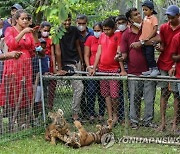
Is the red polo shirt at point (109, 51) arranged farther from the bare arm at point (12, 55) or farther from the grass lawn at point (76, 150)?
the bare arm at point (12, 55)

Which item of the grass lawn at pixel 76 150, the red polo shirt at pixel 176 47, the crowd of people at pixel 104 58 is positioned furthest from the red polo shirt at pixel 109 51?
the grass lawn at pixel 76 150

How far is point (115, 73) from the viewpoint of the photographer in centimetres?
718

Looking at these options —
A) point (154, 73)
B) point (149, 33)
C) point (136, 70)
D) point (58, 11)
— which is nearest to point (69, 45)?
point (136, 70)

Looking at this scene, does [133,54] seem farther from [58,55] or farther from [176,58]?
[58,55]

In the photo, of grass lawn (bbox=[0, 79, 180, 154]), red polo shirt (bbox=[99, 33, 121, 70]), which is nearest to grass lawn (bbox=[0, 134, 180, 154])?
grass lawn (bbox=[0, 79, 180, 154])

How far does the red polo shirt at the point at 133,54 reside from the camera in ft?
23.3

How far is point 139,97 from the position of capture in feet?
23.6

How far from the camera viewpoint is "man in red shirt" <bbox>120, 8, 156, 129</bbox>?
7.11m

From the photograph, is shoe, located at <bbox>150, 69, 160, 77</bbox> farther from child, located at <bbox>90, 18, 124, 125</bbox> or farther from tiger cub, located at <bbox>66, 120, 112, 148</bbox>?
tiger cub, located at <bbox>66, 120, 112, 148</bbox>

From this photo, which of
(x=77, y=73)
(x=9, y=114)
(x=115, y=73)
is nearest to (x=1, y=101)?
(x=9, y=114)

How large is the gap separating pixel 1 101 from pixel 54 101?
1.10 m

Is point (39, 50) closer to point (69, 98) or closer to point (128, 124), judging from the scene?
point (69, 98)

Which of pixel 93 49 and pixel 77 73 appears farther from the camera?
pixel 93 49

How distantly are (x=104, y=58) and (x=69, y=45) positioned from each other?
701 millimetres
